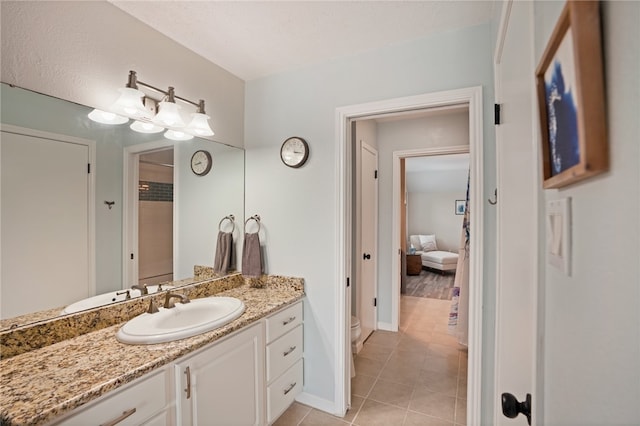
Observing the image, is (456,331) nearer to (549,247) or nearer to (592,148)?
(549,247)

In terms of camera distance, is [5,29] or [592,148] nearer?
[592,148]

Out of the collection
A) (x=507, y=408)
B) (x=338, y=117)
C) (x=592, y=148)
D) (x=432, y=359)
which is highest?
(x=338, y=117)

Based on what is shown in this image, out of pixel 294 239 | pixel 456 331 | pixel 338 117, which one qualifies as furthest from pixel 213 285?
pixel 456 331

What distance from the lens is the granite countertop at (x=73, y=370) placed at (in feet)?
2.94

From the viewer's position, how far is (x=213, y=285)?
2152mm

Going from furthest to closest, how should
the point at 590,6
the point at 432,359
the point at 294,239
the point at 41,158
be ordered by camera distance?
the point at 432,359
the point at 294,239
the point at 41,158
the point at 590,6

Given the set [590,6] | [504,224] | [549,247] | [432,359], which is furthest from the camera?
[432,359]

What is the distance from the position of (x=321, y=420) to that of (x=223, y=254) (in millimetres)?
1355

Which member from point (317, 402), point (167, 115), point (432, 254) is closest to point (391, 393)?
point (317, 402)

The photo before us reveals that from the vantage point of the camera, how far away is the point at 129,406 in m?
1.08

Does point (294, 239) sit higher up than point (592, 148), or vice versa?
point (592, 148)

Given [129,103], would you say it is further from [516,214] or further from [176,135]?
[516,214]

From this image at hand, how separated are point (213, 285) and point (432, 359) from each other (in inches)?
85.3

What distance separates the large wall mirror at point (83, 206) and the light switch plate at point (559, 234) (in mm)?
1859
